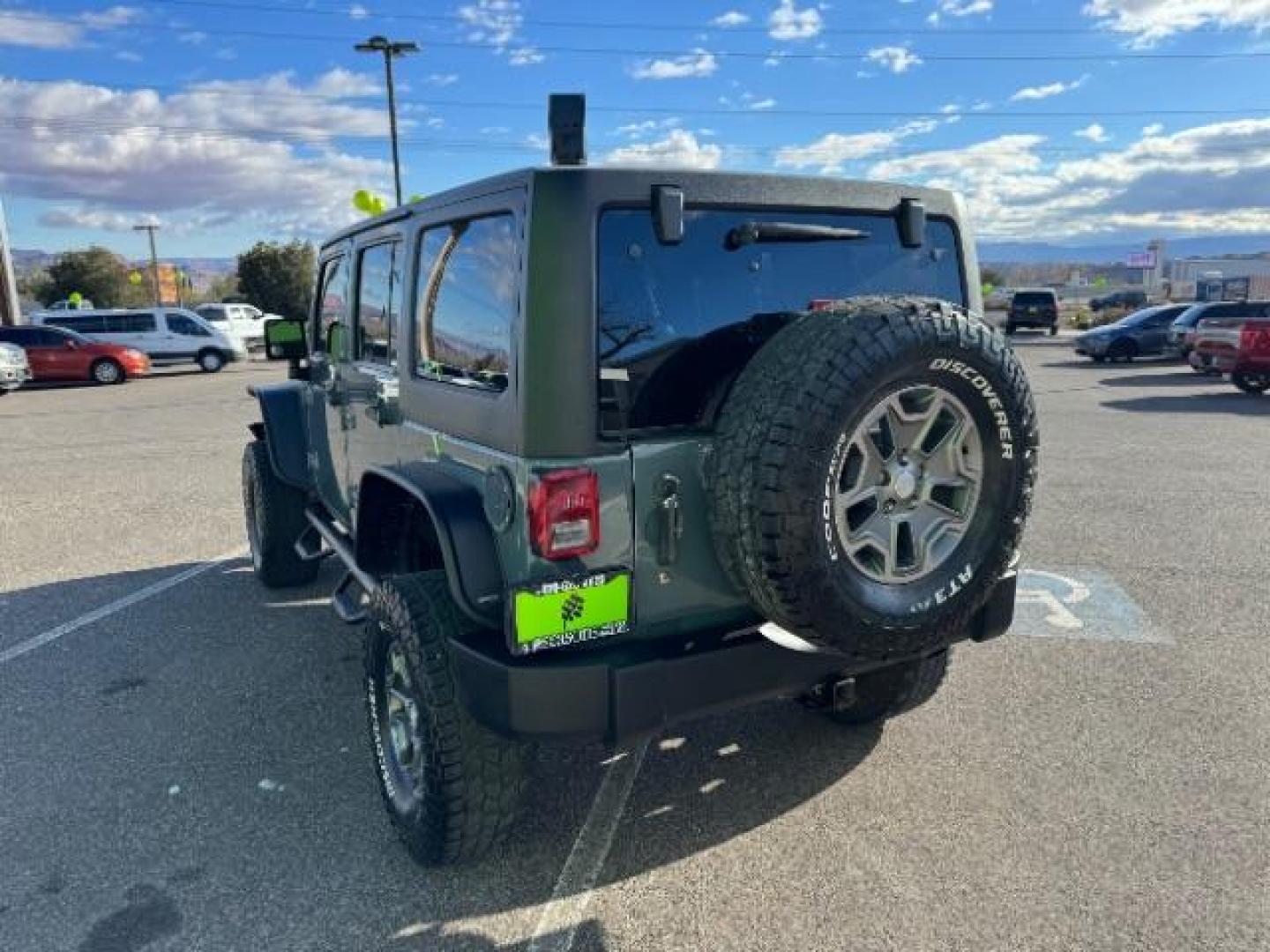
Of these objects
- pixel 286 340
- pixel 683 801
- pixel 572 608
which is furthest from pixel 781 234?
pixel 286 340

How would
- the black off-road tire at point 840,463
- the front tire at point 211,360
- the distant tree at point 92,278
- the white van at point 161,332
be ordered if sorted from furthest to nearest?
the distant tree at point 92,278, the front tire at point 211,360, the white van at point 161,332, the black off-road tire at point 840,463

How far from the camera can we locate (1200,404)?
14141 mm

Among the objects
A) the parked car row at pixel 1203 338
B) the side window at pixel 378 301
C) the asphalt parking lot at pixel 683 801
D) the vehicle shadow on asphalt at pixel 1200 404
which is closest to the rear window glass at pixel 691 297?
the side window at pixel 378 301

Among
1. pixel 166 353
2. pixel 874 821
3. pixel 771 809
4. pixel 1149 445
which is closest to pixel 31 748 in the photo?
pixel 771 809

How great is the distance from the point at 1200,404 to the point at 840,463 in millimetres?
14562

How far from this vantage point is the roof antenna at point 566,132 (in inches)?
101

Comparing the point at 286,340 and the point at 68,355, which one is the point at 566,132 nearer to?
the point at 286,340

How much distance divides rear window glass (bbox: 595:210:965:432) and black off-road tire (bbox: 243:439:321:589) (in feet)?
11.1

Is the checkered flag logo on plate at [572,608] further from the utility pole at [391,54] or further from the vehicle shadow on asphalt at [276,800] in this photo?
the utility pole at [391,54]

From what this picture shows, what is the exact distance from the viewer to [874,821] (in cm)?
297

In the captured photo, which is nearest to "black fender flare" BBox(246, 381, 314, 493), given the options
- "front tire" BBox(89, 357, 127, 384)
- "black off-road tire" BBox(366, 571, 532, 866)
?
"black off-road tire" BBox(366, 571, 532, 866)

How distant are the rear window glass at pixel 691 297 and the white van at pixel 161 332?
23.3m

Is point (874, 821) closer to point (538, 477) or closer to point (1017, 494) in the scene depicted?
point (1017, 494)

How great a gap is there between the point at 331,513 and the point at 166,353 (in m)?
21.1
